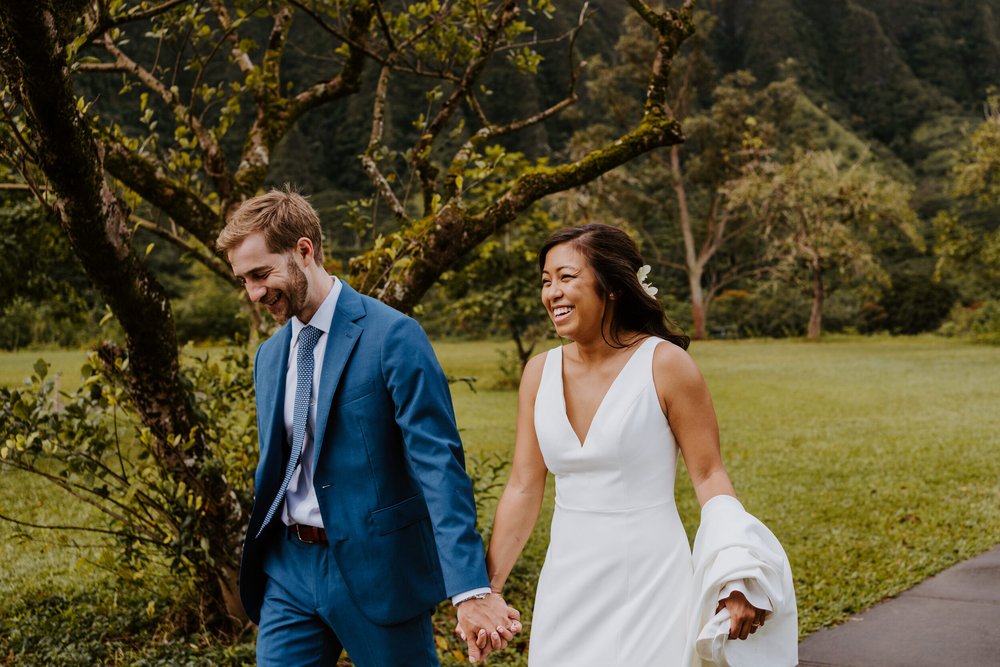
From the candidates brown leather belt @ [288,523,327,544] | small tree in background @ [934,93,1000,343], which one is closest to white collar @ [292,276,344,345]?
brown leather belt @ [288,523,327,544]

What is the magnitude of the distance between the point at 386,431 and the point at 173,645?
3.01 m

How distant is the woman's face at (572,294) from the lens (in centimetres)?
291

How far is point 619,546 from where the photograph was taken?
2.80 meters

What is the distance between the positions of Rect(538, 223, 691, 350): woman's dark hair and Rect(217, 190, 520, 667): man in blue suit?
22.0 inches

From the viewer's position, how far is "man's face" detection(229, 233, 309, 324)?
2725 millimetres

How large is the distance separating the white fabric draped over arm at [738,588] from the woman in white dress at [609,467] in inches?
5.2

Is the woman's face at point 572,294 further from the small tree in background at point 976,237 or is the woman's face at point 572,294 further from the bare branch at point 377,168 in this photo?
the small tree in background at point 976,237

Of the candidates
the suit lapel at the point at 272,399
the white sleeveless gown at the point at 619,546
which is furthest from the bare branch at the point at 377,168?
the white sleeveless gown at the point at 619,546

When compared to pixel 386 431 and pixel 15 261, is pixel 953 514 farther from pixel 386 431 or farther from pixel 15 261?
pixel 15 261

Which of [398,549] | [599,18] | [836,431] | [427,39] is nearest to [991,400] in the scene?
[836,431]

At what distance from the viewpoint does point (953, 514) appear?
27.7ft

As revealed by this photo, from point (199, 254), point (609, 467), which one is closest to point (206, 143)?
point (199, 254)

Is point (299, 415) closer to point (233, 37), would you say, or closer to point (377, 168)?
point (377, 168)

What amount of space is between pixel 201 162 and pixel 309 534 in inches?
137
